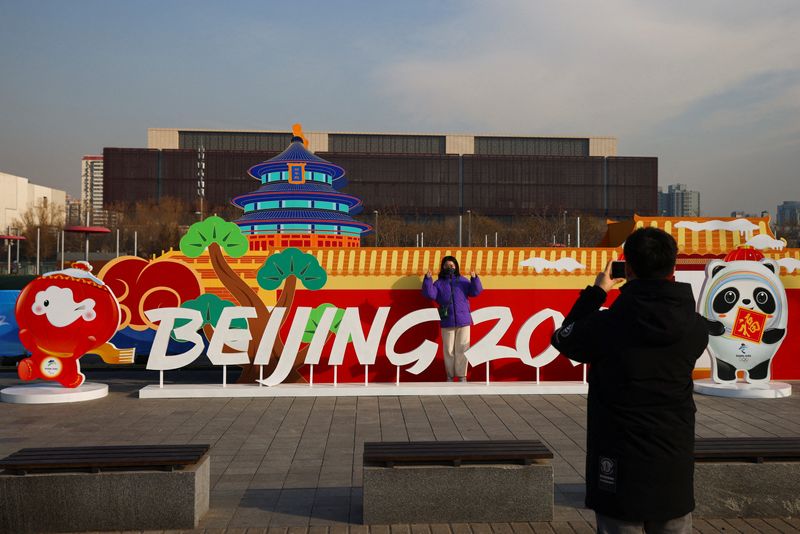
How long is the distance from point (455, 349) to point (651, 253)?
30.6ft

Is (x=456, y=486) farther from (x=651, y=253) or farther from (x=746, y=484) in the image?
(x=651, y=253)

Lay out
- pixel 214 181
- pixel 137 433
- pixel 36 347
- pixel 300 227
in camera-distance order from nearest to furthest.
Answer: pixel 137 433
pixel 36 347
pixel 300 227
pixel 214 181

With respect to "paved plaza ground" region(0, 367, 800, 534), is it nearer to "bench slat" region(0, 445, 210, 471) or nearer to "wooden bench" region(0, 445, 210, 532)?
"wooden bench" region(0, 445, 210, 532)

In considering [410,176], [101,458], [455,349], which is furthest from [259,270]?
[410,176]

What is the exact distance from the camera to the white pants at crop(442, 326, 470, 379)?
1263 centimetres

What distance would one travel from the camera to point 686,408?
11.7 feet

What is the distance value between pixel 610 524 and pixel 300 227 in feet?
49.3

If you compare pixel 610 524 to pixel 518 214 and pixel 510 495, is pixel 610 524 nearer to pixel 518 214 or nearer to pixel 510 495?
pixel 510 495

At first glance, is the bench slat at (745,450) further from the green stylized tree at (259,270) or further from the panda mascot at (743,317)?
the green stylized tree at (259,270)

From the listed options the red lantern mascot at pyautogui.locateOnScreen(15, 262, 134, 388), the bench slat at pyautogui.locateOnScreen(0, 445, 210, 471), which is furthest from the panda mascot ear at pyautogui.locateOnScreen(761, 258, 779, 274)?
the red lantern mascot at pyautogui.locateOnScreen(15, 262, 134, 388)

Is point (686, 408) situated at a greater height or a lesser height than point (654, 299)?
lesser

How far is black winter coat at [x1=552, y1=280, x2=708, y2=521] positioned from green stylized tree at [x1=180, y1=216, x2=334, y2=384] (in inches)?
373

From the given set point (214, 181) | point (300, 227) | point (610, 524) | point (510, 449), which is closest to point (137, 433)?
point (510, 449)

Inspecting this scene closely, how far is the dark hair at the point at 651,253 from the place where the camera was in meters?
3.54
